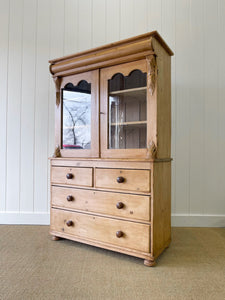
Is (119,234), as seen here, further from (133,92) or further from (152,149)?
(133,92)

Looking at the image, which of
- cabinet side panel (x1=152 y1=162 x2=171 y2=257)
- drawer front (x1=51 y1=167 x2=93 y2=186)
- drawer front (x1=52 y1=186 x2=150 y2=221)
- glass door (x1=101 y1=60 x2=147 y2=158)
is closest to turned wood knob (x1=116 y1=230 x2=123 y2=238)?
drawer front (x1=52 y1=186 x2=150 y2=221)

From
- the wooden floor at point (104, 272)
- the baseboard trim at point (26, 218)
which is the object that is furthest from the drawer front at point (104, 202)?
the baseboard trim at point (26, 218)

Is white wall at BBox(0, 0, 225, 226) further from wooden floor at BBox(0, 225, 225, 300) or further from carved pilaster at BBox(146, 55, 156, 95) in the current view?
carved pilaster at BBox(146, 55, 156, 95)

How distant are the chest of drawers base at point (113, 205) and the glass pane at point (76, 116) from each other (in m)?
0.20

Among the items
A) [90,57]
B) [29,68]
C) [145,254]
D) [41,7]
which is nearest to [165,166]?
[145,254]

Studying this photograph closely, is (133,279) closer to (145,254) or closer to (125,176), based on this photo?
(145,254)

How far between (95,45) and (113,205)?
1782mm

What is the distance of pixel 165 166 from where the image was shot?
172 cm

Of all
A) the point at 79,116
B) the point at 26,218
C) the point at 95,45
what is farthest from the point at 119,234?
the point at 95,45

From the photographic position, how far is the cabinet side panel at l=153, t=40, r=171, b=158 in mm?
1580

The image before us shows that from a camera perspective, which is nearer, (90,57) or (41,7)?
(90,57)

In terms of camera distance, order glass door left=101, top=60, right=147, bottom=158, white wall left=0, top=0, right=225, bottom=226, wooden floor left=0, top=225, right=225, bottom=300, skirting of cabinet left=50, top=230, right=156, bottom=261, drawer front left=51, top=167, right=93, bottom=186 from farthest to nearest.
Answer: white wall left=0, top=0, right=225, bottom=226, drawer front left=51, top=167, right=93, bottom=186, glass door left=101, top=60, right=147, bottom=158, skirting of cabinet left=50, top=230, right=156, bottom=261, wooden floor left=0, top=225, right=225, bottom=300

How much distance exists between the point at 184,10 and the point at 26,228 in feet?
9.49

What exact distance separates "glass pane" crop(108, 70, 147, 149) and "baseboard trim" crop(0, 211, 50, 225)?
50.4 inches
